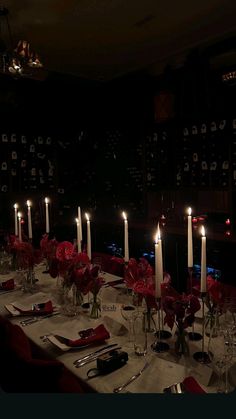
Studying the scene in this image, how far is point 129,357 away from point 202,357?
31 cm

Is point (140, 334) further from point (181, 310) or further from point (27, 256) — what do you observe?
point (27, 256)

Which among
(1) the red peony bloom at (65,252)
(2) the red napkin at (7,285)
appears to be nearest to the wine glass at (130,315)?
(1) the red peony bloom at (65,252)

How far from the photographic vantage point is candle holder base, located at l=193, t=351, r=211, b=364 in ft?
4.93

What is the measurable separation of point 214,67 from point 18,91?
303cm

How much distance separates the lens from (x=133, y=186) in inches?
241

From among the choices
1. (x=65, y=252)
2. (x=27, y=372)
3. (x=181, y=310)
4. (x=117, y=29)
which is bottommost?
(x=27, y=372)

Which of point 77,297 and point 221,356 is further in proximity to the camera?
point 77,297

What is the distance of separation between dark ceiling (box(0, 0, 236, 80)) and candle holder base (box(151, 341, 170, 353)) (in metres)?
3.38

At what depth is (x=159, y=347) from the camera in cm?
164

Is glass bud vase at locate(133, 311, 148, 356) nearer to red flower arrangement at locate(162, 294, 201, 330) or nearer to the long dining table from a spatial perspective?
the long dining table

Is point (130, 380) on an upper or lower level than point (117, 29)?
lower

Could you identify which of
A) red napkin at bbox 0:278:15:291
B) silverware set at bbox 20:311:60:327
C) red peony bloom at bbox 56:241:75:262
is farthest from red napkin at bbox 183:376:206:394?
red napkin at bbox 0:278:15:291

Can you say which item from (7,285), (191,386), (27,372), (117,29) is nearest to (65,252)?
(7,285)

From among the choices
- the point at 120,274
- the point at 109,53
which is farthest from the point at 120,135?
the point at 120,274
